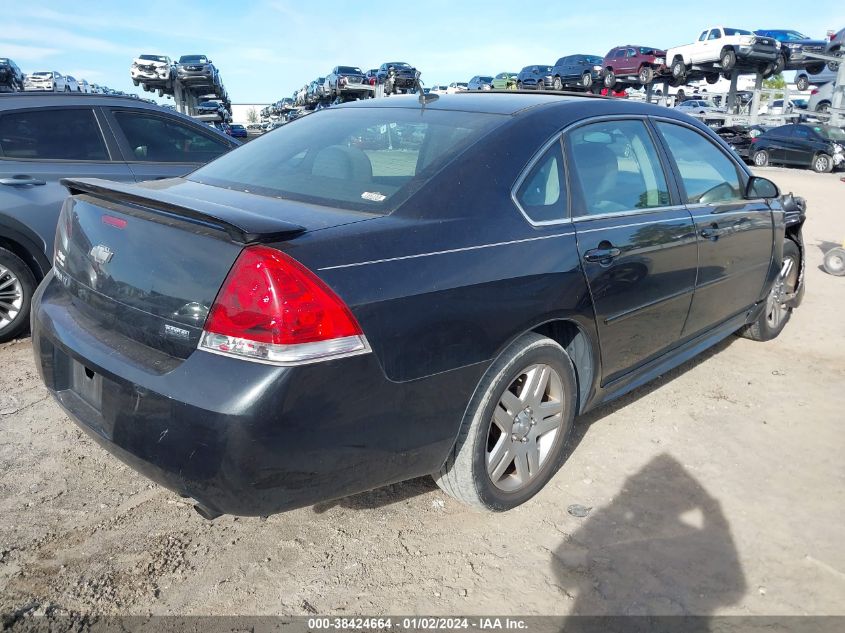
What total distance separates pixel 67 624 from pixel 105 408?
701 millimetres

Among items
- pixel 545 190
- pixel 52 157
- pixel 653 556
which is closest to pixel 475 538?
pixel 653 556

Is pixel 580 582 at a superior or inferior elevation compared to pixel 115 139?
inferior

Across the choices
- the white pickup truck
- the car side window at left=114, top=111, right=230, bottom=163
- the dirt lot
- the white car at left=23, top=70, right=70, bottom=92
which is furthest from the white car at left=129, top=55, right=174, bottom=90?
the dirt lot

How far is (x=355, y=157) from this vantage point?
295 cm

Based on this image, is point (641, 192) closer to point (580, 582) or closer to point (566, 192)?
point (566, 192)

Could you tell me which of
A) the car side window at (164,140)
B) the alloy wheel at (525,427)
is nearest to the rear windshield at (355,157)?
the alloy wheel at (525,427)

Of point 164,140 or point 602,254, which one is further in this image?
point 164,140

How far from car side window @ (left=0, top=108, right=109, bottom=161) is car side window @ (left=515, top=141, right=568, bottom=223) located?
12.7 ft

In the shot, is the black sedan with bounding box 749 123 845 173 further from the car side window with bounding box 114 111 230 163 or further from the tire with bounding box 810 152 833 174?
the car side window with bounding box 114 111 230 163

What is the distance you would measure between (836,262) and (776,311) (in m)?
3.13

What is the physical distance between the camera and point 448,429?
2.46 m

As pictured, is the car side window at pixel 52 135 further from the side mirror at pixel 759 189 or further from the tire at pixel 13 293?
the side mirror at pixel 759 189

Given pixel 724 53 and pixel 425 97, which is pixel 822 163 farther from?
pixel 425 97

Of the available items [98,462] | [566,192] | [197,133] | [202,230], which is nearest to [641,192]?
[566,192]
